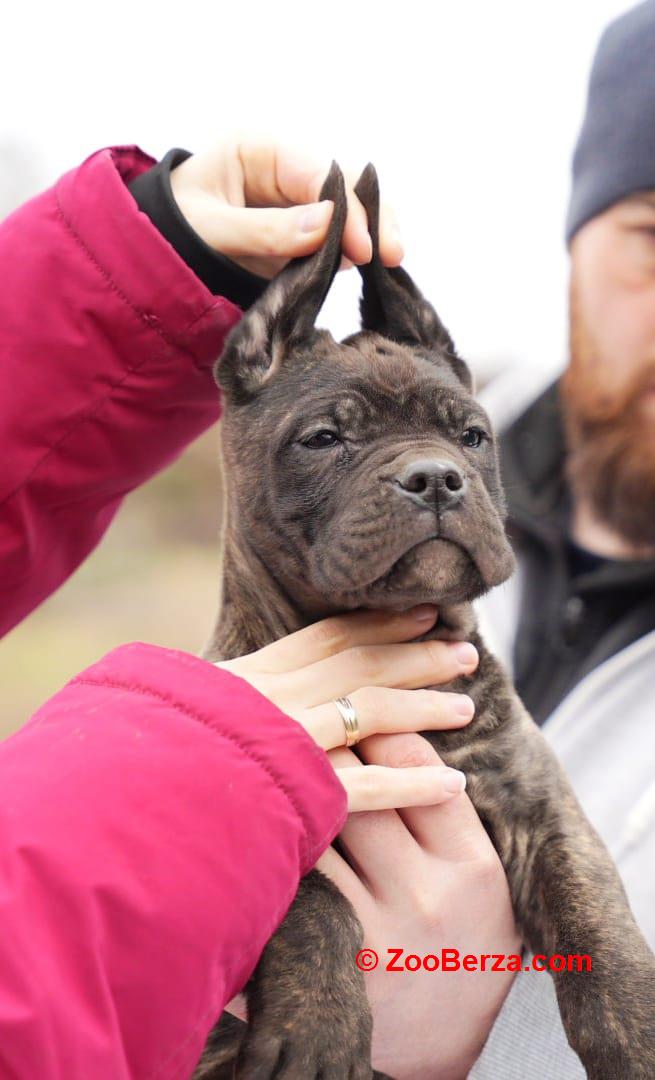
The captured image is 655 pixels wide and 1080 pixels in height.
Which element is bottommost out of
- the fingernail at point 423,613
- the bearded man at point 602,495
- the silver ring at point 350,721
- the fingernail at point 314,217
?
the bearded man at point 602,495

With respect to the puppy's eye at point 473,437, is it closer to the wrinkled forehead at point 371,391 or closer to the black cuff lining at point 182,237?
the wrinkled forehead at point 371,391

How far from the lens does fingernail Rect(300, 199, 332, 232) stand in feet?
8.02

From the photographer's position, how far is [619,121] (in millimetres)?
4027

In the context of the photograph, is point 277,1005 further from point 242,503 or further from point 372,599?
point 242,503

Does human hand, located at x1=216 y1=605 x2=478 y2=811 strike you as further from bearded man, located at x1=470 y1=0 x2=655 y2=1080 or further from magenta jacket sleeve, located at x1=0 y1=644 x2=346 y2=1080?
bearded man, located at x1=470 y1=0 x2=655 y2=1080

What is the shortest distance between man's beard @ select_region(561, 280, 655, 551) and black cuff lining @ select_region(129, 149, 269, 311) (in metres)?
2.00

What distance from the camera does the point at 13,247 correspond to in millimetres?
Result: 2594

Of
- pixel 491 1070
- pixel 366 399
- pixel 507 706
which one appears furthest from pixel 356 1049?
pixel 366 399

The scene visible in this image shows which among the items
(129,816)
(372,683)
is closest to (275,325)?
(372,683)

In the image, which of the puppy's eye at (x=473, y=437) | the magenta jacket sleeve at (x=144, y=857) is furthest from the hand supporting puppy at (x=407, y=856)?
the puppy's eye at (x=473, y=437)

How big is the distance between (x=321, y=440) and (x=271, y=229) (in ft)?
1.95

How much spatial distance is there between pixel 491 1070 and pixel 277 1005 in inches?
29.4

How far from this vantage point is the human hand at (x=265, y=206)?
8.20ft

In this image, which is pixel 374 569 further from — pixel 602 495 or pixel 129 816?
pixel 602 495
